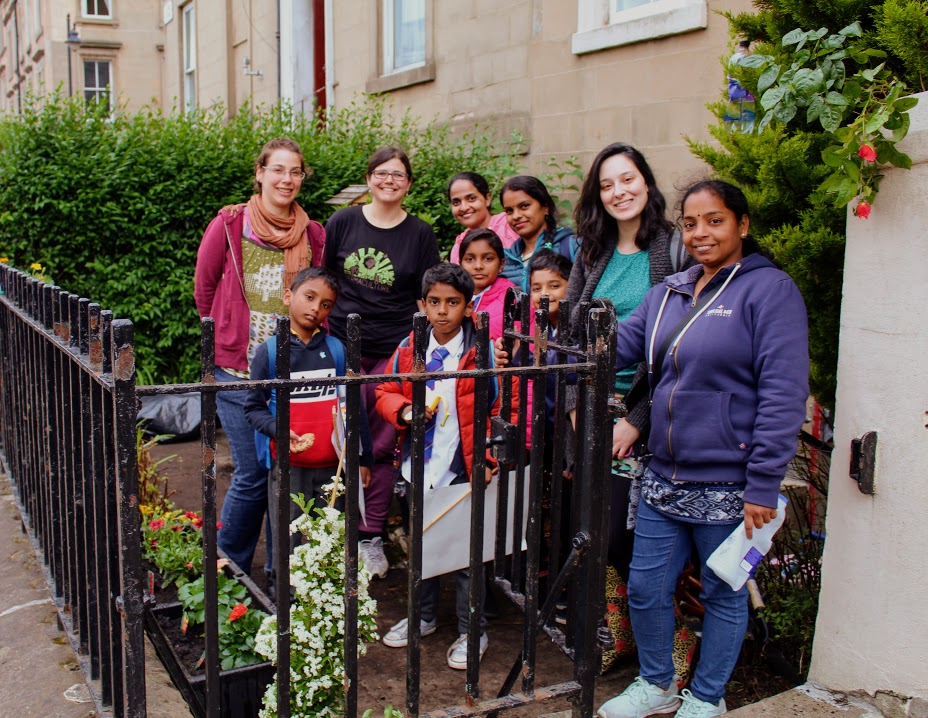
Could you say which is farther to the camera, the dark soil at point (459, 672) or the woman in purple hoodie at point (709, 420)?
the dark soil at point (459, 672)

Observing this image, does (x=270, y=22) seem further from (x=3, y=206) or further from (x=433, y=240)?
(x=433, y=240)

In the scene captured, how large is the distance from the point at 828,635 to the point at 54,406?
2515mm

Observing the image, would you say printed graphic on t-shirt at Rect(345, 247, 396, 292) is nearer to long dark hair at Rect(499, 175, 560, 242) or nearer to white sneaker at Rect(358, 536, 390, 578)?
long dark hair at Rect(499, 175, 560, 242)

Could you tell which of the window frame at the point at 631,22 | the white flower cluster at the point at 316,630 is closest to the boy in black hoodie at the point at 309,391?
the white flower cluster at the point at 316,630

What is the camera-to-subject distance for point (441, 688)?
3.29 m

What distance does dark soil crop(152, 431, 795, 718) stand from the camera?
3152mm

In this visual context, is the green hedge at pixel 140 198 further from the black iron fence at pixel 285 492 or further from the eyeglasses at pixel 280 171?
the black iron fence at pixel 285 492

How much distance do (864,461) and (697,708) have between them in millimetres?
944

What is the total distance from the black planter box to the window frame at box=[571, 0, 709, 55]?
451 cm

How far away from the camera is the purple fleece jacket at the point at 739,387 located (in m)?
2.56

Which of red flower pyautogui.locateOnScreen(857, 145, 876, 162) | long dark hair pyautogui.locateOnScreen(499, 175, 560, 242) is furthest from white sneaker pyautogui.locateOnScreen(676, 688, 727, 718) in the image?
long dark hair pyautogui.locateOnScreen(499, 175, 560, 242)

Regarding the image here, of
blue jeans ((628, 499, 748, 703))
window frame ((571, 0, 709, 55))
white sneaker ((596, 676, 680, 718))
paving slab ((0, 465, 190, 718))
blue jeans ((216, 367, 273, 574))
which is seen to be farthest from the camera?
window frame ((571, 0, 709, 55))

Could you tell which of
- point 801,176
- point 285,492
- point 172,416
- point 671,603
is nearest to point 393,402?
point 671,603

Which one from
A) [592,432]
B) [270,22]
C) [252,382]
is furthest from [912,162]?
[270,22]
